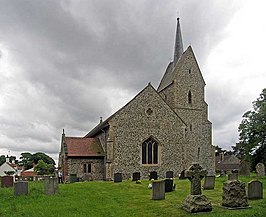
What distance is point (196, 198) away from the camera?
12.3 m

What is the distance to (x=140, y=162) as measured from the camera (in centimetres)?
2978

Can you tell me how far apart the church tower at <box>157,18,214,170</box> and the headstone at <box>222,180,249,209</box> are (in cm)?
2255

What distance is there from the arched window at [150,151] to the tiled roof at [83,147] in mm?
4120

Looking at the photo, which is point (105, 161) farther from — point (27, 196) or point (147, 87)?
point (27, 196)

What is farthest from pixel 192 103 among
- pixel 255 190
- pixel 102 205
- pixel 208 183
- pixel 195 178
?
pixel 102 205

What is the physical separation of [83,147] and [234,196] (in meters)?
20.4

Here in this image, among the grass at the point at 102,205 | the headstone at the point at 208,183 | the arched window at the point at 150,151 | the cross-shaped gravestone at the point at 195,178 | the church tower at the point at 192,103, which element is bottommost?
the grass at the point at 102,205

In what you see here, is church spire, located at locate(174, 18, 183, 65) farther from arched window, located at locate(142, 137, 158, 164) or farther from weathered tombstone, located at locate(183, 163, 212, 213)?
weathered tombstone, located at locate(183, 163, 212, 213)

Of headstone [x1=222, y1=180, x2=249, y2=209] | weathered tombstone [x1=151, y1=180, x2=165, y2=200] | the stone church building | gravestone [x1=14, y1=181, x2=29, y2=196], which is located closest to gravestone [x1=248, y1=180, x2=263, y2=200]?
headstone [x1=222, y1=180, x2=249, y2=209]

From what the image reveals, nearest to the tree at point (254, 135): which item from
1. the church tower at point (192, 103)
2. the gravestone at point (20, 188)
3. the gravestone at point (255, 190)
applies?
the church tower at point (192, 103)

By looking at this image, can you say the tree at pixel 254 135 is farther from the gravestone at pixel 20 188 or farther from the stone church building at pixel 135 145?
the gravestone at pixel 20 188

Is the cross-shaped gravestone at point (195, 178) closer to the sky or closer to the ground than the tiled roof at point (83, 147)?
closer to the ground

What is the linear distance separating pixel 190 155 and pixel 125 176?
9.76 meters

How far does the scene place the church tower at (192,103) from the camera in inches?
1430
